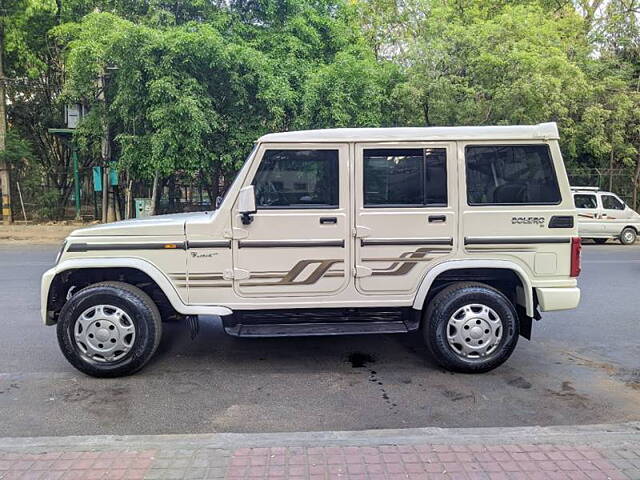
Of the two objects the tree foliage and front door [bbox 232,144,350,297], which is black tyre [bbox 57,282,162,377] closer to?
front door [bbox 232,144,350,297]

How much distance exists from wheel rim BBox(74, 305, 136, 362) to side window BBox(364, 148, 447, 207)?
2.49 meters

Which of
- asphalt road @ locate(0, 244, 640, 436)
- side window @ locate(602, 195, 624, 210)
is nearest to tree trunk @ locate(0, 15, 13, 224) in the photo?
asphalt road @ locate(0, 244, 640, 436)

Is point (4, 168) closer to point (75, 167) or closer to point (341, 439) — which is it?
point (75, 167)

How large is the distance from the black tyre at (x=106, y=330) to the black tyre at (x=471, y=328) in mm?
2599

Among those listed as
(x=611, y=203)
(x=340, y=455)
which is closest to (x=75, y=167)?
(x=611, y=203)

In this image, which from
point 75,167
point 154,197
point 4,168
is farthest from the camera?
point 75,167

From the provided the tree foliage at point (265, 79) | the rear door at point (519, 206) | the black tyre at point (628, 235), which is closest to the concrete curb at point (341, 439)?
the rear door at point (519, 206)

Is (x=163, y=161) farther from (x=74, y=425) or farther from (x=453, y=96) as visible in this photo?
(x=74, y=425)

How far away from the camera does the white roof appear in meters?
5.02

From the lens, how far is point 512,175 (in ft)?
16.7

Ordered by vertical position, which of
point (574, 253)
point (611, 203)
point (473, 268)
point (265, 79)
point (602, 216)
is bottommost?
point (473, 268)

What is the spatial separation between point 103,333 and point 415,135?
3.38 metres

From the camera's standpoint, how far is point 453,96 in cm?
1736

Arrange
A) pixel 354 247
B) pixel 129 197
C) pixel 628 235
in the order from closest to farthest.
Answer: pixel 354 247 → pixel 628 235 → pixel 129 197
